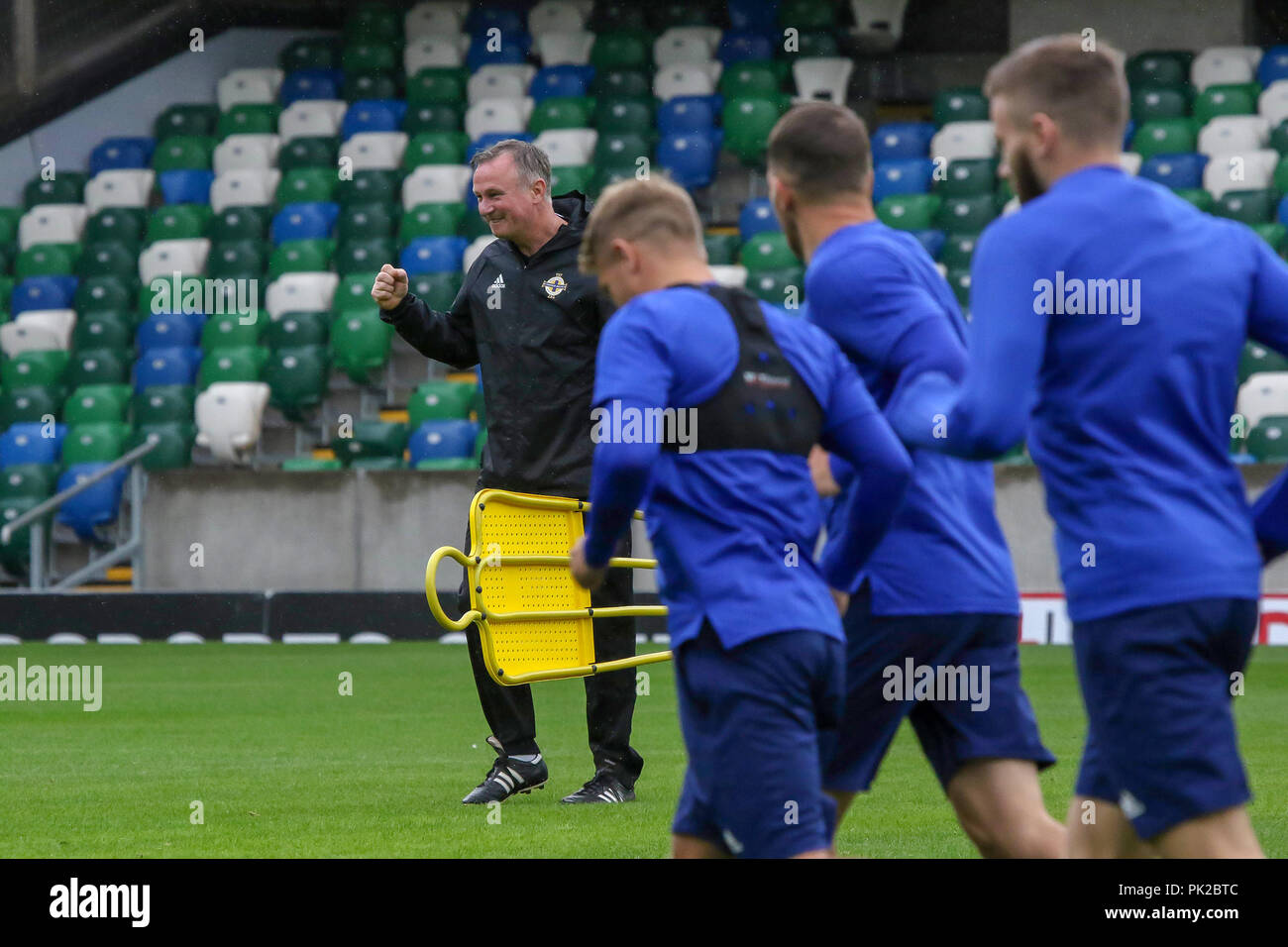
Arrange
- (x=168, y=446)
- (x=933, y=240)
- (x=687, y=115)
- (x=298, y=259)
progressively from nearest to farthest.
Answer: (x=168, y=446) → (x=933, y=240) → (x=298, y=259) → (x=687, y=115)

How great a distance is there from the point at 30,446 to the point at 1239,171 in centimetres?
1192

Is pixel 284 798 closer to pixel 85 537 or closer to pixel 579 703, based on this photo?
pixel 579 703

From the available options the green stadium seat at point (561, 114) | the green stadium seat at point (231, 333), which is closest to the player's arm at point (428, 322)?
the green stadium seat at point (231, 333)

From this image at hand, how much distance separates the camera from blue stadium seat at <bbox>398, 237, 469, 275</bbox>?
60.7ft

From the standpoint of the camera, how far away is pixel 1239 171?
59.7ft

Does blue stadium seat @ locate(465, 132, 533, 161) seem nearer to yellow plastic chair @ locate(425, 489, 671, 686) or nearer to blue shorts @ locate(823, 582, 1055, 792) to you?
yellow plastic chair @ locate(425, 489, 671, 686)

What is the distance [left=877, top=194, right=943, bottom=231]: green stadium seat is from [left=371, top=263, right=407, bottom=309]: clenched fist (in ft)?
40.8

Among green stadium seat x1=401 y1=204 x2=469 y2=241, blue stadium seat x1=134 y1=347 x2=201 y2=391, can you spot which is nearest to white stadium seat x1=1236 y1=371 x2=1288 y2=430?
green stadium seat x1=401 y1=204 x2=469 y2=241

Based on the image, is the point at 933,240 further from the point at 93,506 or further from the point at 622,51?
the point at 93,506

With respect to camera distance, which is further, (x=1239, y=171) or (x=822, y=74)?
(x=822, y=74)

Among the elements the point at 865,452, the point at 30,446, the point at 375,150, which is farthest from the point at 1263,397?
the point at 865,452

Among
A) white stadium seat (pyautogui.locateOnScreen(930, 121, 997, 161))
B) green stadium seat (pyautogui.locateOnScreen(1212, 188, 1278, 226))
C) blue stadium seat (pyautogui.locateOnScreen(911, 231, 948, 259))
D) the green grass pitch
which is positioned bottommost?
the green grass pitch

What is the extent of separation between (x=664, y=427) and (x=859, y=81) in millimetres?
19731
